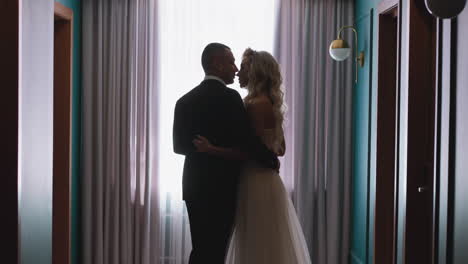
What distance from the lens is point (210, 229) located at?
3.08 meters

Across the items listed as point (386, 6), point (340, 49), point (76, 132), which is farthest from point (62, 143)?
point (386, 6)

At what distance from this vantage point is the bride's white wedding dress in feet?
10.5

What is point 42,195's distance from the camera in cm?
280

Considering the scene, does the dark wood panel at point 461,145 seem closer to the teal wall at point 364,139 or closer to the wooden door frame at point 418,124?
the wooden door frame at point 418,124

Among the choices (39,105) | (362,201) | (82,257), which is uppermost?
(39,105)

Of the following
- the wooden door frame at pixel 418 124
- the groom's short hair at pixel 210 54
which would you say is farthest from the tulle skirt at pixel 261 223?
the wooden door frame at pixel 418 124

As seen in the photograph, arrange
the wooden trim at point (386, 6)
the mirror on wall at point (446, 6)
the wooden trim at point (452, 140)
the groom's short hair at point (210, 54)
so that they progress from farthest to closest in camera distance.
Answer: the wooden trim at point (386, 6), the groom's short hair at point (210, 54), the wooden trim at point (452, 140), the mirror on wall at point (446, 6)

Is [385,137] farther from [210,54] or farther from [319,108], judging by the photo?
[210,54]

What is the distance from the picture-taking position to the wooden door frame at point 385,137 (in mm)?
3965

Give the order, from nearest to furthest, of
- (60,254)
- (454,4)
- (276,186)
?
(454,4), (276,186), (60,254)

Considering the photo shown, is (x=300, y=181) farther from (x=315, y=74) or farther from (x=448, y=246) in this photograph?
(x=448, y=246)

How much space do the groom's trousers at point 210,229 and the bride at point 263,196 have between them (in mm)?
145

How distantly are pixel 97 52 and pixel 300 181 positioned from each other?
197 cm

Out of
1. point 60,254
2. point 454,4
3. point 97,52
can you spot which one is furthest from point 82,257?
point 454,4
